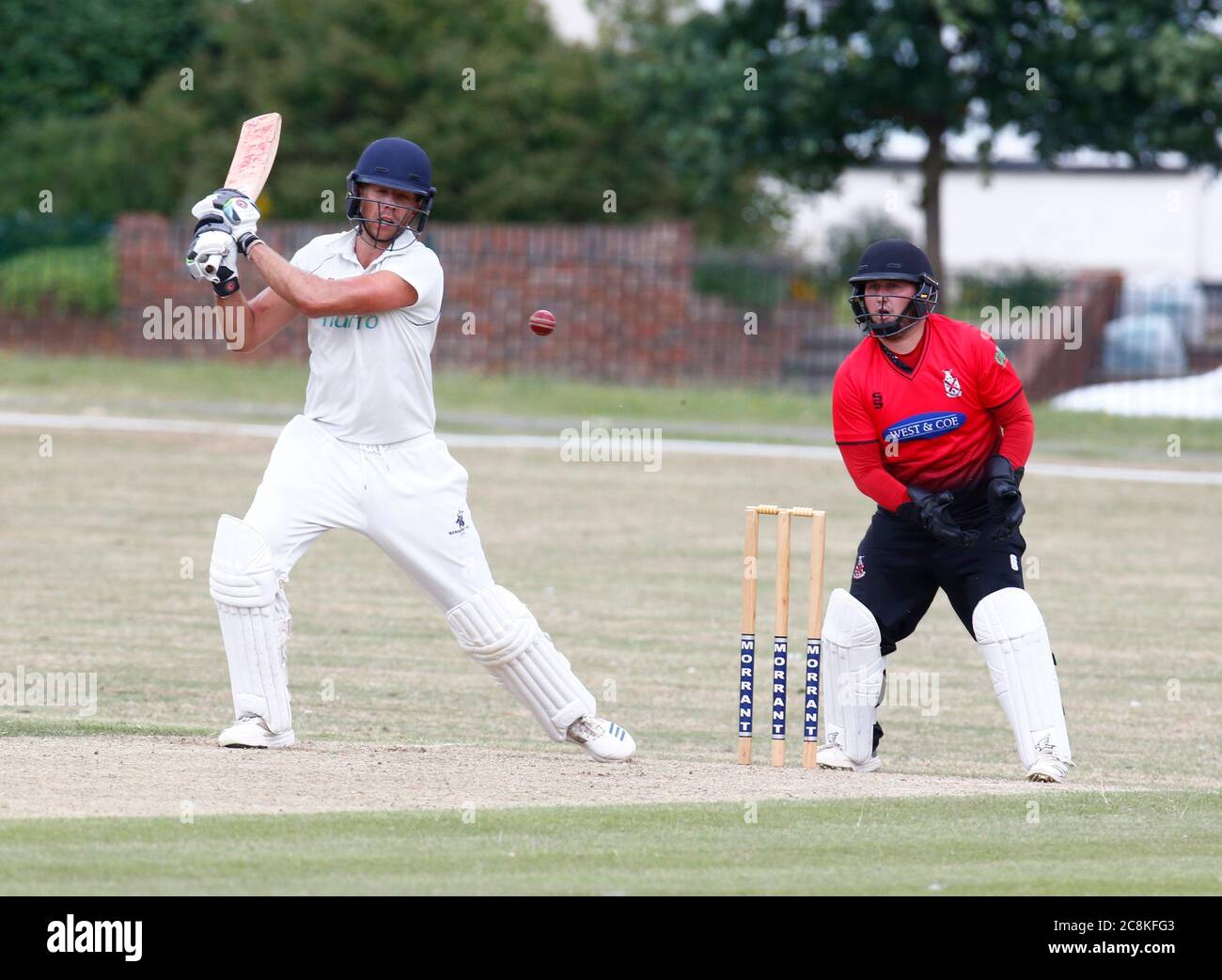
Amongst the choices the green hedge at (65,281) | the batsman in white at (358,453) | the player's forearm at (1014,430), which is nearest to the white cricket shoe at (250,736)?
the batsman in white at (358,453)

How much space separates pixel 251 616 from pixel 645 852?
Result: 187 cm

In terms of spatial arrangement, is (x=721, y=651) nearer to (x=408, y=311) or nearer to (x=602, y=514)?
(x=408, y=311)

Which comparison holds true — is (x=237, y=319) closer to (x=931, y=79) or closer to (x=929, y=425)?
(x=929, y=425)

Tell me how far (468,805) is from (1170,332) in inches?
818

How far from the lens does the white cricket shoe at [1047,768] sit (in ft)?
23.7

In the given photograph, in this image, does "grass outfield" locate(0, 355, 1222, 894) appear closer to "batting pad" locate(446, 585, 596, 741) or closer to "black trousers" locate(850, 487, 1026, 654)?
"batting pad" locate(446, 585, 596, 741)

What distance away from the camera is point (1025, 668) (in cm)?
724

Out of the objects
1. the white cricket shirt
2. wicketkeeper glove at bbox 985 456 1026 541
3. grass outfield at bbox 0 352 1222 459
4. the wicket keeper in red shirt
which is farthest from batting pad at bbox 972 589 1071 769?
grass outfield at bbox 0 352 1222 459

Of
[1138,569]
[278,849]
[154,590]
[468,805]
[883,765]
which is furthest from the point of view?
[1138,569]

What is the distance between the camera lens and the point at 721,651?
1112cm

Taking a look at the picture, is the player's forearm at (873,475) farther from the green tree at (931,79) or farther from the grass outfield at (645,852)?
the green tree at (931,79)

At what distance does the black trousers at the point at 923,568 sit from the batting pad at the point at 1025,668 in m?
0.11

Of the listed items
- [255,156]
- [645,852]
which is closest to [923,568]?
[645,852]

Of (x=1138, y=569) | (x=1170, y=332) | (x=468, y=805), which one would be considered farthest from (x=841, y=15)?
(x=468, y=805)
